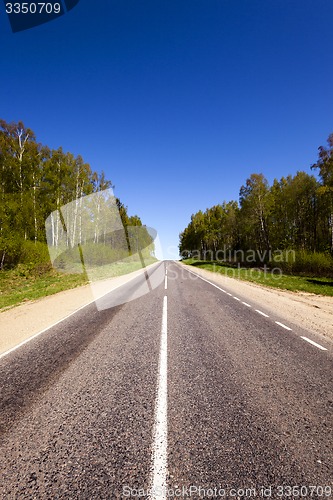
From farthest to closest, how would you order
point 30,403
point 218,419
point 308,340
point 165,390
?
point 308,340 < point 165,390 < point 30,403 < point 218,419

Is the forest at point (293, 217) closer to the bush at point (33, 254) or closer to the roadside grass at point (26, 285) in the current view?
the roadside grass at point (26, 285)

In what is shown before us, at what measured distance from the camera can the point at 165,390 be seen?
3475 millimetres

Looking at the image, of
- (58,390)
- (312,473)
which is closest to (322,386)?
(312,473)

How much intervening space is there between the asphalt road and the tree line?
16342mm

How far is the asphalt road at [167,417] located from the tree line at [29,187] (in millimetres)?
16342

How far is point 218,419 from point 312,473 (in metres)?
1.02

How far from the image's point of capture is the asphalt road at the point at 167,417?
80.1 inches

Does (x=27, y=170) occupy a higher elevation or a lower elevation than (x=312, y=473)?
higher

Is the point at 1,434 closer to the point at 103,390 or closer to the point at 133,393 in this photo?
the point at 103,390

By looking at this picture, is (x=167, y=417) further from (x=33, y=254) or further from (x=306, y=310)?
(x=33, y=254)

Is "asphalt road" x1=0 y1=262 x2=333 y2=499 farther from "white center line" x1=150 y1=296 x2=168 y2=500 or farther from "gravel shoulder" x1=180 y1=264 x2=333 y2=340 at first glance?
"gravel shoulder" x1=180 y1=264 x2=333 y2=340

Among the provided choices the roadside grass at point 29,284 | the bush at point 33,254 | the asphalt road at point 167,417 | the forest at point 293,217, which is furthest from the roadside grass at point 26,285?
the forest at point 293,217

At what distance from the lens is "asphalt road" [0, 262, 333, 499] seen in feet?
6.68

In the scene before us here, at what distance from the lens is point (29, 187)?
73.4 feet
